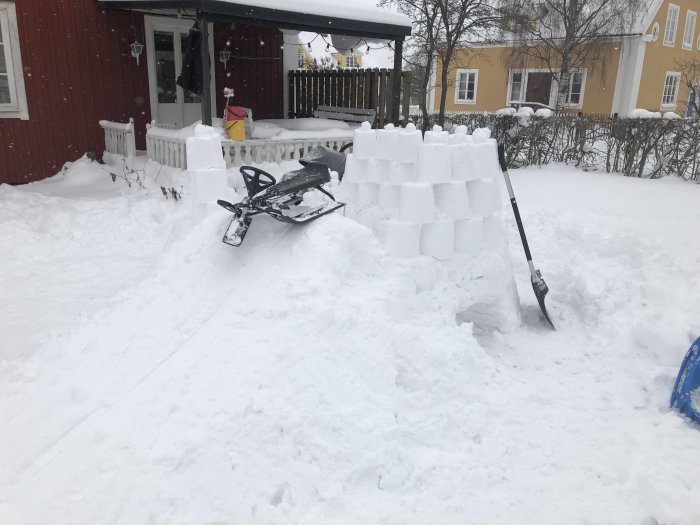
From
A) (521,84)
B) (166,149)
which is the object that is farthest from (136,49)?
(521,84)

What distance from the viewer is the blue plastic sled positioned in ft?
11.3

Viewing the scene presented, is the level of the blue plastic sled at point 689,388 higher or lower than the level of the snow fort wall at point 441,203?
lower

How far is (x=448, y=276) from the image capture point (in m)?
4.42

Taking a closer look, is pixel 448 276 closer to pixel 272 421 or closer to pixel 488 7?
pixel 272 421

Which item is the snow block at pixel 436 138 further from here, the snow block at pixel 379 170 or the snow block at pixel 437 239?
the snow block at pixel 437 239

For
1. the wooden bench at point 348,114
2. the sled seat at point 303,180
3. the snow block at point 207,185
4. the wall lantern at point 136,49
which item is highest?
the wall lantern at point 136,49

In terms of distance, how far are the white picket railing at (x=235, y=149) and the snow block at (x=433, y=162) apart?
5299 mm

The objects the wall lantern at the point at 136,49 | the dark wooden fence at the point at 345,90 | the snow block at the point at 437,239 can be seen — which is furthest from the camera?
the dark wooden fence at the point at 345,90

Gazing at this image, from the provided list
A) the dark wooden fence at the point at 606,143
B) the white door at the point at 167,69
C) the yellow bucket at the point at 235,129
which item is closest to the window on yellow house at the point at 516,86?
the dark wooden fence at the point at 606,143

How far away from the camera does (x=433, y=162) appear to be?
4262 mm

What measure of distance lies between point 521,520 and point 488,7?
14.4 metres

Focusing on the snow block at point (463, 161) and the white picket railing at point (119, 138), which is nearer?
the snow block at point (463, 161)

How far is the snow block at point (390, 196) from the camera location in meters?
4.50

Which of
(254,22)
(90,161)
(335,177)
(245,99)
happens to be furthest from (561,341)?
(245,99)
